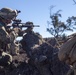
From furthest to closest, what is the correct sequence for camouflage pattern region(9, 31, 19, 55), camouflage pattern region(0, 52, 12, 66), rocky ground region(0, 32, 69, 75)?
camouflage pattern region(9, 31, 19, 55) → camouflage pattern region(0, 52, 12, 66) → rocky ground region(0, 32, 69, 75)

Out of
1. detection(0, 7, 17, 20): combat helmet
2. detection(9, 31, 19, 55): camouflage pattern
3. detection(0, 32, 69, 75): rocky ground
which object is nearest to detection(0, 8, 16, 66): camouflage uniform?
detection(0, 7, 17, 20): combat helmet

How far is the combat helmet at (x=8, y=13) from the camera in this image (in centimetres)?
1295

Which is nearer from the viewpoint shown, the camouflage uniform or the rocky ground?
the rocky ground

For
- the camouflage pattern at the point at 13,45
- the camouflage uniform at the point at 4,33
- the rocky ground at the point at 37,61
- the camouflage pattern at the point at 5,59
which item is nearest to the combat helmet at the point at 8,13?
the camouflage uniform at the point at 4,33

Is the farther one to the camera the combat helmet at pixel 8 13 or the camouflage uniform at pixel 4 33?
the combat helmet at pixel 8 13

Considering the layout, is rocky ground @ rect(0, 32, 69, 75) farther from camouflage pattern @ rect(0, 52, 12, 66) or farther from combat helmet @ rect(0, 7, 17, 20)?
combat helmet @ rect(0, 7, 17, 20)

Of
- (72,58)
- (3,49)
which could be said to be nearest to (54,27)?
(3,49)

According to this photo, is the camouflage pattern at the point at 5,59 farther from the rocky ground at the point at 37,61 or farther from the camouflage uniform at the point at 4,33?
the rocky ground at the point at 37,61

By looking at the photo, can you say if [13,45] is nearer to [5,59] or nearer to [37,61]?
[5,59]

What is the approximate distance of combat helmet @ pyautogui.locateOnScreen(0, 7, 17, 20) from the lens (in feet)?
42.5

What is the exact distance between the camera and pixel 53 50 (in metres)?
A: 10.9

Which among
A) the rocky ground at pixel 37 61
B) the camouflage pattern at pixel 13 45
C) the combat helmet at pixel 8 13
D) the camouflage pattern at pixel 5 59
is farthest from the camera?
the camouflage pattern at pixel 13 45

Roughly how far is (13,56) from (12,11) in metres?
1.67

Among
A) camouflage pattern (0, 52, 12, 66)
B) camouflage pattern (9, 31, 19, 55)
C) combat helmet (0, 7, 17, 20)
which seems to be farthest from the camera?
camouflage pattern (9, 31, 19, 55)
